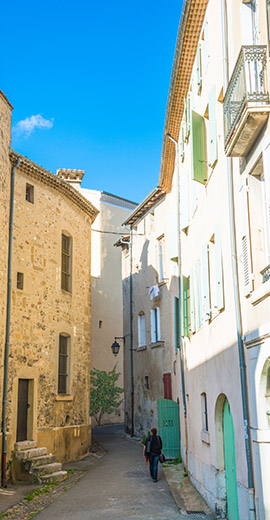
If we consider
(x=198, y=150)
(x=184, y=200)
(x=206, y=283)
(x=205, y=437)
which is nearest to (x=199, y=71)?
(x=198, y=150)

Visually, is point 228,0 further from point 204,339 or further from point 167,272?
point 167,272

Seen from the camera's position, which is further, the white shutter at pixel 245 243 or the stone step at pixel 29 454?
the stone step at pixel 29 454

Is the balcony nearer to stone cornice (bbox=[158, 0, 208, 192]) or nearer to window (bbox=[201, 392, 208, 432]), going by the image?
stone cornice (bbox=[158, 0, 208, 192])

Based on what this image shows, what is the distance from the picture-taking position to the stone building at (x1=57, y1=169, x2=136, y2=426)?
30219 mm

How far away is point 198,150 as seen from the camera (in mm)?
10578

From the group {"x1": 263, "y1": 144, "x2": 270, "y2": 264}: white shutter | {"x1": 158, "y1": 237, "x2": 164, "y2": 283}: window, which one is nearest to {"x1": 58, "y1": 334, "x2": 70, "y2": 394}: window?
{"x1": 158, "y1": 237, "x2": 164, "y2": 283}: window

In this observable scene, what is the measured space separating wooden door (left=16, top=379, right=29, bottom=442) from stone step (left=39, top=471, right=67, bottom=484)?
162 cm

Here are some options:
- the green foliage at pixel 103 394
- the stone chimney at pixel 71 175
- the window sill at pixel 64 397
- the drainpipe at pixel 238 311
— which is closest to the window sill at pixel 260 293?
the drainpipe at pixel 238 311

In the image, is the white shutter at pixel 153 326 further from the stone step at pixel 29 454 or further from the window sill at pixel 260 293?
the window sill at pixel 260 293

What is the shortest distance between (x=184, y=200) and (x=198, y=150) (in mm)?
3178

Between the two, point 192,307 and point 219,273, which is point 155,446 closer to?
point 192,307

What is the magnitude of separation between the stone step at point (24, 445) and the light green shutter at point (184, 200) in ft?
23.3

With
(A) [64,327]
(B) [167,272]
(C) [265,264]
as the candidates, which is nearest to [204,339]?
(C) [265,264]

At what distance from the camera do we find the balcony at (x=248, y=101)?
6.28 m
